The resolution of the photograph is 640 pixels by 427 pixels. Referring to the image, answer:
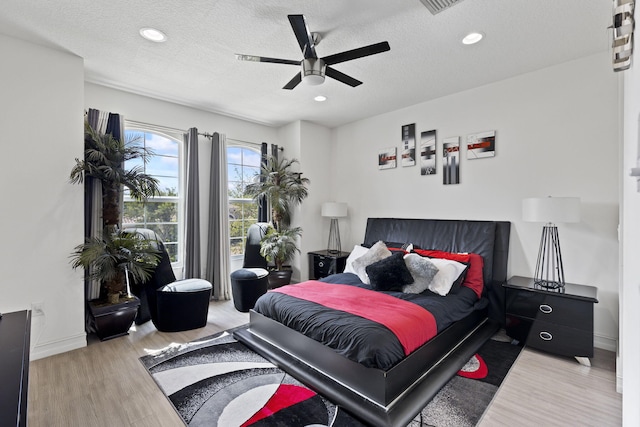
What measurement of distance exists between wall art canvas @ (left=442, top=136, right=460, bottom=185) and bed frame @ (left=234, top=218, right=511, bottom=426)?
571 mm

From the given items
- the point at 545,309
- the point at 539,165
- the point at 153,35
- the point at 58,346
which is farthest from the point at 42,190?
the point at 539,165

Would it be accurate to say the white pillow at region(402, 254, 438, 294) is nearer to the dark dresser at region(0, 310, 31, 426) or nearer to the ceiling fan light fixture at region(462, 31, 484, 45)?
the ceiling fan light fixture at region(462, 31, 484, 45)

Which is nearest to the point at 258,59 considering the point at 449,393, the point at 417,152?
the point at 417,152

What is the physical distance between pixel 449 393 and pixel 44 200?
151 inches

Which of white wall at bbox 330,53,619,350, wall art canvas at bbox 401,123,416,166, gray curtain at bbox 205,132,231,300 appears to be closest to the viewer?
white wall at bbox 330,53,619,350

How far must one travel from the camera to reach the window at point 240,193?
4.95 metres

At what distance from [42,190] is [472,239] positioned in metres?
4.52

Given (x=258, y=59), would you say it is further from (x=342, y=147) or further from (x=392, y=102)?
(x=342, y=147)

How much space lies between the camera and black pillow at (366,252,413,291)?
3166mm

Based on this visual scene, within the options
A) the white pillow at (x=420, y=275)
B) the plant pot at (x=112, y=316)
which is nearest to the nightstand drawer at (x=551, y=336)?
the white pillow at (x=420, y=275)

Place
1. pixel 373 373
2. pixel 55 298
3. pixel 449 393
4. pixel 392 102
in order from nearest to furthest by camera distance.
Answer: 1. pixel 373 373
2. pixel 449 393
3. pixel 55 298
4. pixel 392 102

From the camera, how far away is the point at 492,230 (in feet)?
11.7

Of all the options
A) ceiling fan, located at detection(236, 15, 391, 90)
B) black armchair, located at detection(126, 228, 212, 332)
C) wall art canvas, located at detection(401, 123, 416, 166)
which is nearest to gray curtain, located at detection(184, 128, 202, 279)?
black armchair, located at detection(126, 228, 212, 332)

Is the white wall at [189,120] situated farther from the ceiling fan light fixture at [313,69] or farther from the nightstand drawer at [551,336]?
the nightstand drawer at [551,336]
